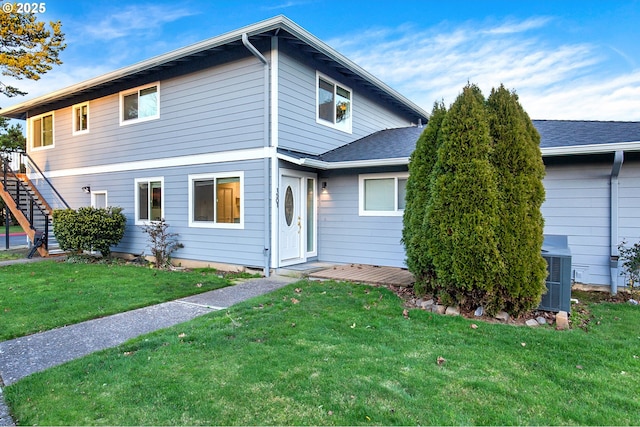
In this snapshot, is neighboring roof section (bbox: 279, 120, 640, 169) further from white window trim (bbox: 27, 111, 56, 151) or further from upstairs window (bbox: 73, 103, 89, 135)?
white window trim (bbox: 27, 111, 56, 151)

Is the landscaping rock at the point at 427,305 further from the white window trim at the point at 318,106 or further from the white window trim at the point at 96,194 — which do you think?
the white window trim at the point at 96,194

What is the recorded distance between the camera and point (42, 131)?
12789 millimetres

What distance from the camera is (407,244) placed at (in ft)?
17.1


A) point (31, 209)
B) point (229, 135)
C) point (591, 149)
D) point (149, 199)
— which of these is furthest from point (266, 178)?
point (31, 209)

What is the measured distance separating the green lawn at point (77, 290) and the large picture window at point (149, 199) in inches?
56.8

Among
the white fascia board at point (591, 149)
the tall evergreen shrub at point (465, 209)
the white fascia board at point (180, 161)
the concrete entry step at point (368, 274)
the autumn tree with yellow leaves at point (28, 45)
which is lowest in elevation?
the concrete entry step at point (368, 274)

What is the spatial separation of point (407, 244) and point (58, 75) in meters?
15.5

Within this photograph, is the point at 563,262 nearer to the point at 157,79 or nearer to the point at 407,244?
the point at 407,244

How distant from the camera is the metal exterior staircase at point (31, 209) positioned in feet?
35.0

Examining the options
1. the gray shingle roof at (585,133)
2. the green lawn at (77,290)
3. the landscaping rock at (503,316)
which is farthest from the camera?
the gray shingle roof at (585,133)

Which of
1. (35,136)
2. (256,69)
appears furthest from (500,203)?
(35,136)

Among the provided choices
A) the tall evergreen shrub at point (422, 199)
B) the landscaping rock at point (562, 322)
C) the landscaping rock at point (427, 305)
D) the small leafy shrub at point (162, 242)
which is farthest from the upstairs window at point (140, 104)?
the landscaping rock at point (562, 322)

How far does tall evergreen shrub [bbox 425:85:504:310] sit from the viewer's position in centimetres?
439

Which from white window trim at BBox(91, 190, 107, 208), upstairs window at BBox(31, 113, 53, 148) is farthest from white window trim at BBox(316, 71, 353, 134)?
upstairs window at BBox(31, 113, 53, 148)
